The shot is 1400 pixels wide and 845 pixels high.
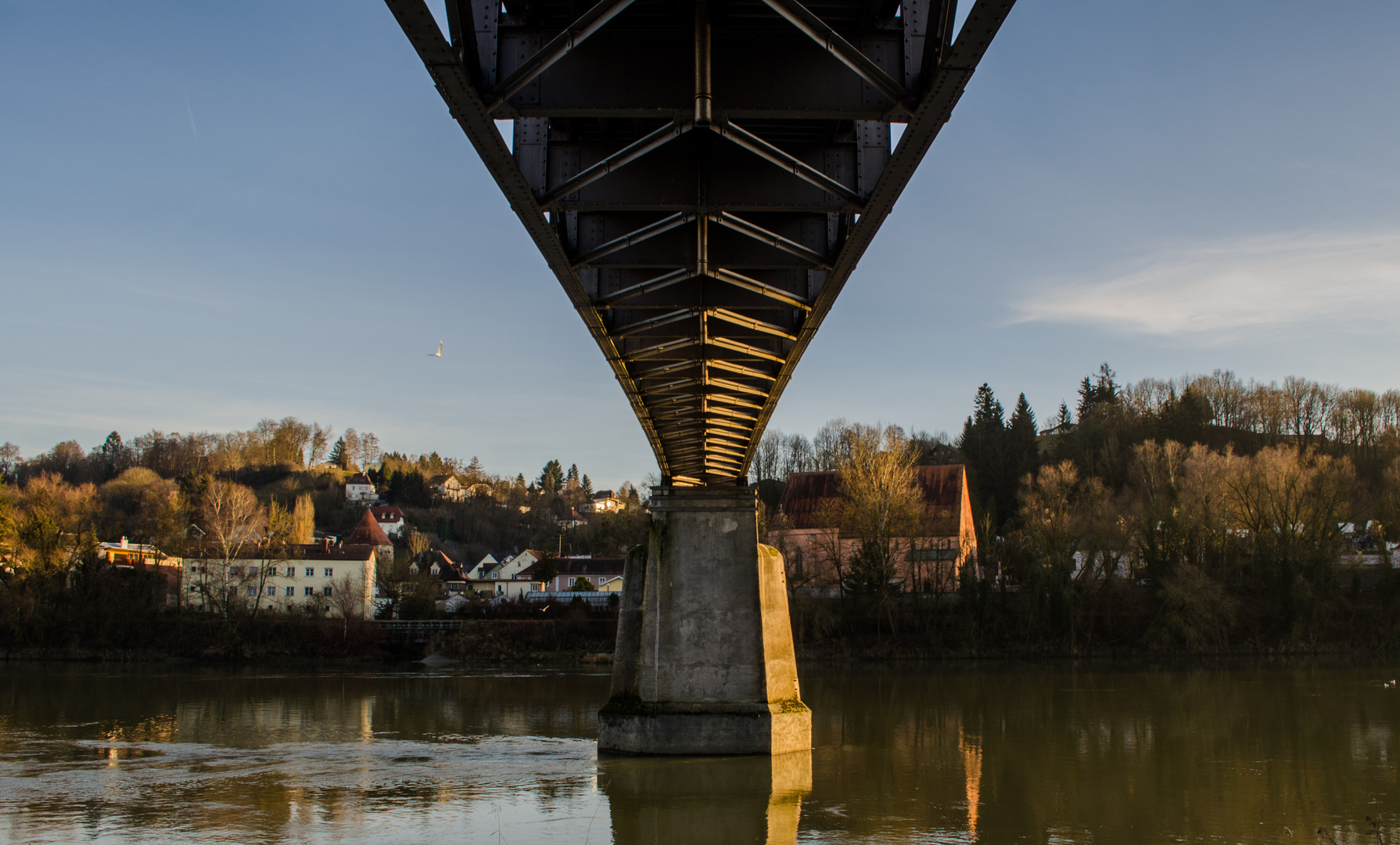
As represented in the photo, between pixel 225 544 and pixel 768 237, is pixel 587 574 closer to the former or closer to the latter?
pixel 225 544

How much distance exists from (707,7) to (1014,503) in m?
81.7

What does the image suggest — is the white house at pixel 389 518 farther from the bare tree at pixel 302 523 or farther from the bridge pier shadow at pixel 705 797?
the bridge pier shadow at pixel 705 797

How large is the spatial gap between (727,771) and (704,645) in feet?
8.10

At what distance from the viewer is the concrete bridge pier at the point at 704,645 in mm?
18922

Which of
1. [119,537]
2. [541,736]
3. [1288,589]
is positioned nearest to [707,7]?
[541,736]

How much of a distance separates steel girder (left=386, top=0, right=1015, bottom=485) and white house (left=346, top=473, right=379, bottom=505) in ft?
486

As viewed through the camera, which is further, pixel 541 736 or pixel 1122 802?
pixel 541 736

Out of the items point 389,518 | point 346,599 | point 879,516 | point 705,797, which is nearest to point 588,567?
point 346,599

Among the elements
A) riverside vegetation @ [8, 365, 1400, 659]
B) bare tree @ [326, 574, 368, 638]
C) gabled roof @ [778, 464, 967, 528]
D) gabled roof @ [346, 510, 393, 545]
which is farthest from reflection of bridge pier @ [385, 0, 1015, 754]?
gabled roof @ [346, 510, 393, 545]

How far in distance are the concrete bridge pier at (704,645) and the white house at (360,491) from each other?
139 m

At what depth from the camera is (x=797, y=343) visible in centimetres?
1322

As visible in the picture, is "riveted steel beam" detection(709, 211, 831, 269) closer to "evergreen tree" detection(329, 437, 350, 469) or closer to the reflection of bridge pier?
the reflection of bridge pier

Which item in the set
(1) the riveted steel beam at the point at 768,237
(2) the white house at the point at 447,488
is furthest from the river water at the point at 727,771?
(2) the white house at the point at 447,488

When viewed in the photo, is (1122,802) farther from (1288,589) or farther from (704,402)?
(1288,589)
